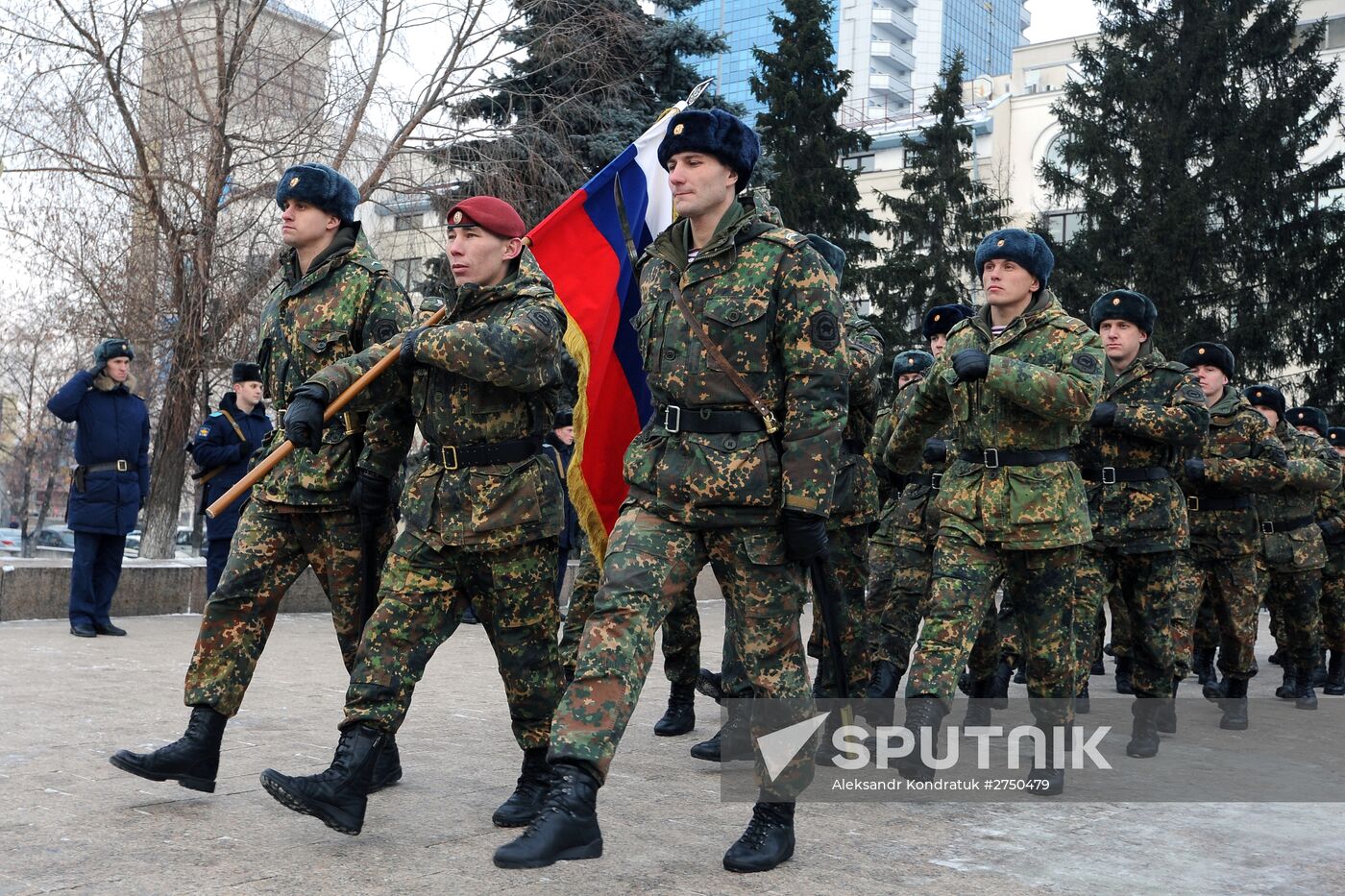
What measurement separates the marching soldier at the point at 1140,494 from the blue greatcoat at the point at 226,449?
21.5 ft

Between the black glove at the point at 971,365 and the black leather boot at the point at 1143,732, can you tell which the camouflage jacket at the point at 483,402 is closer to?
the black glove at the point at 971,365

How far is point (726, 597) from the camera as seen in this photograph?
14.9ft

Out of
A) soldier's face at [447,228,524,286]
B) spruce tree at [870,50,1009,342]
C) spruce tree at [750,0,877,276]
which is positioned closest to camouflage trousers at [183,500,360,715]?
soldier's face at [447,228,524,286]

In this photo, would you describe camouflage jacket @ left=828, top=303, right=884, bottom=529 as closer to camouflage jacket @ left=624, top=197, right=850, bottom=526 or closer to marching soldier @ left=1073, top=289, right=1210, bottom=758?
marching soldier @ left=1073, top=289, right=1210, bottom=758

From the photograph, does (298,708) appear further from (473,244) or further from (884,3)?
(884,3)

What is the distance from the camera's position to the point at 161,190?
15750 mm

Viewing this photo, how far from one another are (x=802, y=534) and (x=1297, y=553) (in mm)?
6697

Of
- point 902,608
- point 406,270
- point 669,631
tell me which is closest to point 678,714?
point 669,631

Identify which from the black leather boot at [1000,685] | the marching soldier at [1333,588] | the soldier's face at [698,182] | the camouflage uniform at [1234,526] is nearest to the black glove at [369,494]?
→ the soldier's face at [698,182]

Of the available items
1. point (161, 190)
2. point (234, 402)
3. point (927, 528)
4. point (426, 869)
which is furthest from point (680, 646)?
point (161, 190)

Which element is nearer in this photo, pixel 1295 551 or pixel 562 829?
pixel 562 829

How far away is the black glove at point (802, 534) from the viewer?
13.9 ft

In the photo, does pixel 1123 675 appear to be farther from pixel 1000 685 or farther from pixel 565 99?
pixel 565 99

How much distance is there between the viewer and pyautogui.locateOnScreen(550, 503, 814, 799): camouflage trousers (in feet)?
13.3
